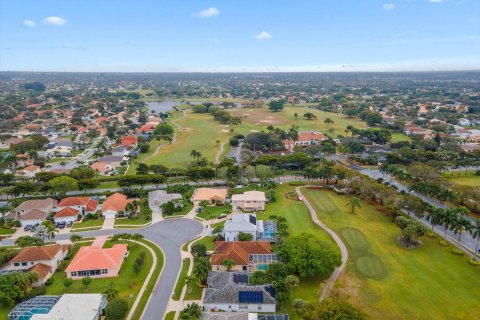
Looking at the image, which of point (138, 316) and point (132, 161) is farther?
point (132, 161)

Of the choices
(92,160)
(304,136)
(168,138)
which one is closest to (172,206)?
(92,160)

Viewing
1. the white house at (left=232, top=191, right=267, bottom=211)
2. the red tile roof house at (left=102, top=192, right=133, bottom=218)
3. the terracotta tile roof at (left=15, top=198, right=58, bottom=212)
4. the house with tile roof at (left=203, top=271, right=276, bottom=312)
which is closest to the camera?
the house with tile roof at (left=203, top=271, right=276, bottom=312)

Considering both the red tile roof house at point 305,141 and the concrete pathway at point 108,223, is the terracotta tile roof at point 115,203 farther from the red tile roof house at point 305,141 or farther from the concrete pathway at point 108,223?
the red tile roof house at point 305,141

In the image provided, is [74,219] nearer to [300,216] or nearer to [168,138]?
[300,216]

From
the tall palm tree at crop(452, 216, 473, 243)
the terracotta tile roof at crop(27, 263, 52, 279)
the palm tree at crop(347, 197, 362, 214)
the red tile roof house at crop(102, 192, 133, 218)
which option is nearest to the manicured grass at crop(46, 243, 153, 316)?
the terracotta tile roof at crop(27, 263, 52, 279)

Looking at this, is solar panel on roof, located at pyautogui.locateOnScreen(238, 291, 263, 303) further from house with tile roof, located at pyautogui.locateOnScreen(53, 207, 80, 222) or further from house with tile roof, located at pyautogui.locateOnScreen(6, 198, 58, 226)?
house with tile roof, located at pyautogui.locateOnScreen(6, 198, 58, 226)
